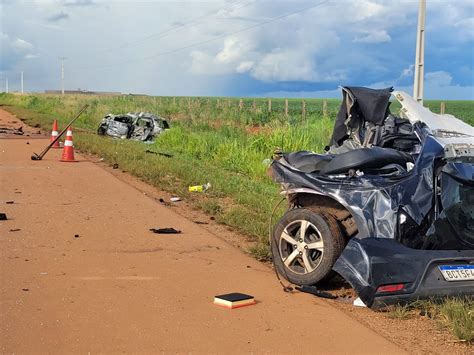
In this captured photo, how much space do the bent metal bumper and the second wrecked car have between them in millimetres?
20255

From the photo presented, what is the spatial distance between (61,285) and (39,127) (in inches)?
1081

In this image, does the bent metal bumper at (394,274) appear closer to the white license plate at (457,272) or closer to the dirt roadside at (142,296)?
the white license plate at (457,272)

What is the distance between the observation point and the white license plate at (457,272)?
5316 millimetres

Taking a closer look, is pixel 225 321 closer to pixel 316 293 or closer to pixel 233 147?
pixel 316 293

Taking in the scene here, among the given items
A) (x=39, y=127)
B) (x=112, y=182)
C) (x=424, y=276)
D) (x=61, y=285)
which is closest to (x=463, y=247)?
(x=424, y=276)

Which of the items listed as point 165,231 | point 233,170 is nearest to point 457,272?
point 165,231

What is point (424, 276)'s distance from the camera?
17.1ft

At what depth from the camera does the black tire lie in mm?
5766

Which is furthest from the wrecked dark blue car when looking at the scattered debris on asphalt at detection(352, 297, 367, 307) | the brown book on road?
the brown book on road

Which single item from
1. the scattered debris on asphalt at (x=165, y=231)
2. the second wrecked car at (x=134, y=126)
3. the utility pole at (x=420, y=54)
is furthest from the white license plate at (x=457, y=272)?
the second wrecked car at (x=134, y=126)

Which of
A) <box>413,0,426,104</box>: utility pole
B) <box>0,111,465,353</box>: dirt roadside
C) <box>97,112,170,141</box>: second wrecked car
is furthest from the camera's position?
<box>97,112,170,141</box>: second wrecked car

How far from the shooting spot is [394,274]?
17.0 feet

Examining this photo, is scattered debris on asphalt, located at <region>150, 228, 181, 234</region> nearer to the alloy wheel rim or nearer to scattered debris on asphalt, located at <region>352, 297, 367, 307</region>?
the alloy wheel rim

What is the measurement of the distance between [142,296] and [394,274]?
7.22 ft
